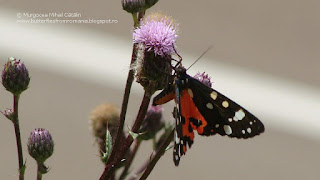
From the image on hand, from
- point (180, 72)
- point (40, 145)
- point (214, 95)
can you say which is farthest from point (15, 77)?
point (214, 95)

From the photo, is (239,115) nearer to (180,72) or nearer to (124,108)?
(180,72)

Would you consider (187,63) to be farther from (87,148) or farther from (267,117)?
(87,148)

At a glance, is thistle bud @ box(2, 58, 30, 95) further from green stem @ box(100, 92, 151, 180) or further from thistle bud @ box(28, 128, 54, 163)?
green stem @ box(100, 92, 151, 180)

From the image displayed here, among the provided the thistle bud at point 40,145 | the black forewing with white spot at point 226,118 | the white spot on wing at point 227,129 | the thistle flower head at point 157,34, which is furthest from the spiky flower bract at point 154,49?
the thistle bud at point 40,145

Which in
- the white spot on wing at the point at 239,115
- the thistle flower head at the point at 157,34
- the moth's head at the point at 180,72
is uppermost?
the thistle flower head at the point at 157,34

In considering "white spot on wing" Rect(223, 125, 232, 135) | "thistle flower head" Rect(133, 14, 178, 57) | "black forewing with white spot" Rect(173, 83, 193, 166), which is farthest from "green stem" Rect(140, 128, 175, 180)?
"thistle flower head" Rect(133, 14, 178, 57)

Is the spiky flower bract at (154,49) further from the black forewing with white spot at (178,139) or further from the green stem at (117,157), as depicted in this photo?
the green stem at (117,157)

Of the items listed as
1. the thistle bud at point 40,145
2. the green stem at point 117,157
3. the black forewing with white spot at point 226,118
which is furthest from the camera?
the thistle bud at point 40,145
